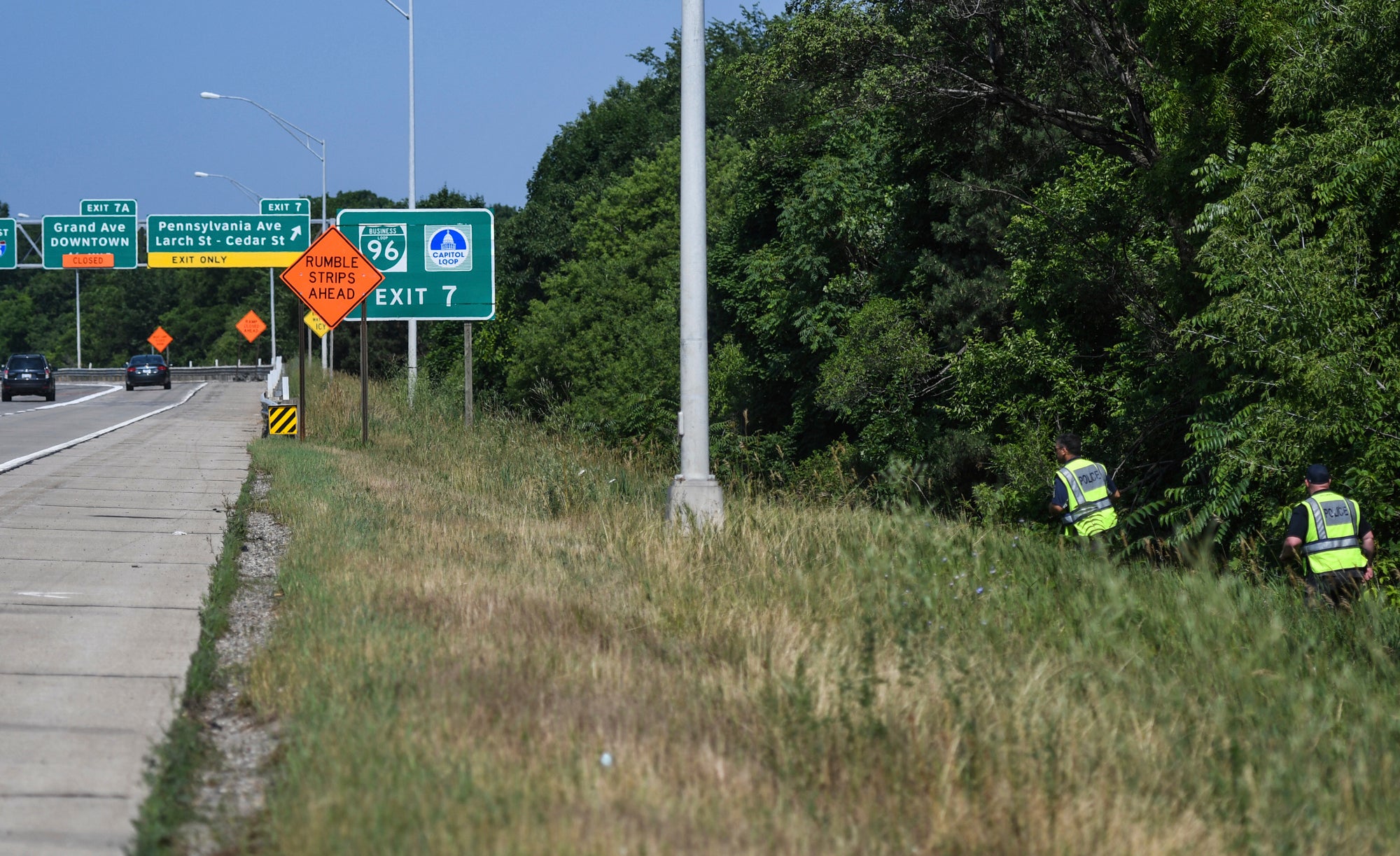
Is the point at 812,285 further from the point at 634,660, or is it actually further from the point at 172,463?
the point at 634,660

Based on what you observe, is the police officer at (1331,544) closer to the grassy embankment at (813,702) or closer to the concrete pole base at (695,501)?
the grassy embankment at (813,702)

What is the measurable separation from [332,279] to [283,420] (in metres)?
3.78

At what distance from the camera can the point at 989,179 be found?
26.0m

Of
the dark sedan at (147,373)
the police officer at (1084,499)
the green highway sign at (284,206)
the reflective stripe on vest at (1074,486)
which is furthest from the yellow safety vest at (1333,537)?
the dark sedan at (147,373)

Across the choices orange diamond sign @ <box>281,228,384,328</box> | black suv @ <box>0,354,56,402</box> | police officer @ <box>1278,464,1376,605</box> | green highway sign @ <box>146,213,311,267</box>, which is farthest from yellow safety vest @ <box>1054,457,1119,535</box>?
black suv @ <box>0,354,56,402</box>

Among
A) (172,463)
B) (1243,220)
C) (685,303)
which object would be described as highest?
(1243,220)

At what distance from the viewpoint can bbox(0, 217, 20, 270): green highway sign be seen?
53.0 metres

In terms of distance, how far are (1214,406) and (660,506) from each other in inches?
224

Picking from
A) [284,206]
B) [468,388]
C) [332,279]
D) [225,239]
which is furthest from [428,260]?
[284,206]

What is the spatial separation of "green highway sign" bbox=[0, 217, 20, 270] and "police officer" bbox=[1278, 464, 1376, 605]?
54062mm

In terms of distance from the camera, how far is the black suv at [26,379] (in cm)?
4847

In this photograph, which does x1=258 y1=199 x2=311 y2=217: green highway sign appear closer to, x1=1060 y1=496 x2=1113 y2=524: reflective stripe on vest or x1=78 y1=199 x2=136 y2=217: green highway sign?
x1=78 y1=199 x2=136 y2=217: green highway sign

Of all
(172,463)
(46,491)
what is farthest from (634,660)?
(172,463)

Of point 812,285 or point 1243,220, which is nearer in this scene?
point 1243,220
